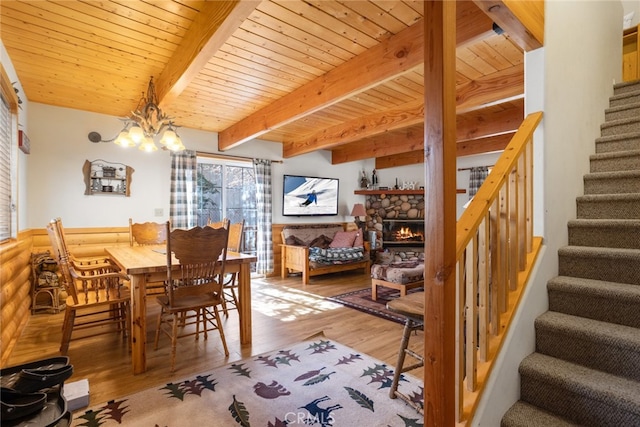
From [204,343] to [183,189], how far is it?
8.64 ft

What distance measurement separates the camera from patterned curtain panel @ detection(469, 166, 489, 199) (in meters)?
6.51

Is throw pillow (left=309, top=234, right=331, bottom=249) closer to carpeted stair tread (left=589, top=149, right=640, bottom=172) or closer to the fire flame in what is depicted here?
the fire flame

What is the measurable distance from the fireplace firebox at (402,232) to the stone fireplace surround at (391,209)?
0.07 m

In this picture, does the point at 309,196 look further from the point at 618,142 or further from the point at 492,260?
the point at 492,260

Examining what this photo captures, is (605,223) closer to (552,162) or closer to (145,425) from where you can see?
(552,162)

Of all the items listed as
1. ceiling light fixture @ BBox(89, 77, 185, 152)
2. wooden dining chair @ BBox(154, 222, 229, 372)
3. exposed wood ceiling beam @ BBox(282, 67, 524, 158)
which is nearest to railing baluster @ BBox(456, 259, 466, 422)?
wooden dining chair @ BBox(154, 222, 229, 372)

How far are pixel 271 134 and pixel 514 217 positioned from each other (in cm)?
425

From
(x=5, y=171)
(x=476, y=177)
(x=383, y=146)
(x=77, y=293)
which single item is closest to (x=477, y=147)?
(x=476, y=177)

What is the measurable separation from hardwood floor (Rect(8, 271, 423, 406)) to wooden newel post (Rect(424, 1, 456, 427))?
1249 millimetres

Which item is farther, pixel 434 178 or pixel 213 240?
pixel 213 240

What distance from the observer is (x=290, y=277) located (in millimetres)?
5629

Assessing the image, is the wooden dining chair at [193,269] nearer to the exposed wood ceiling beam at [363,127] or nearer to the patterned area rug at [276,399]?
the patterned area rug at [276,399]

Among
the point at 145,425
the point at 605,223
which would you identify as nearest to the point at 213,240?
the point at 145,425

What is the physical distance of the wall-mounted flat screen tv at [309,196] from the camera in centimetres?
594
